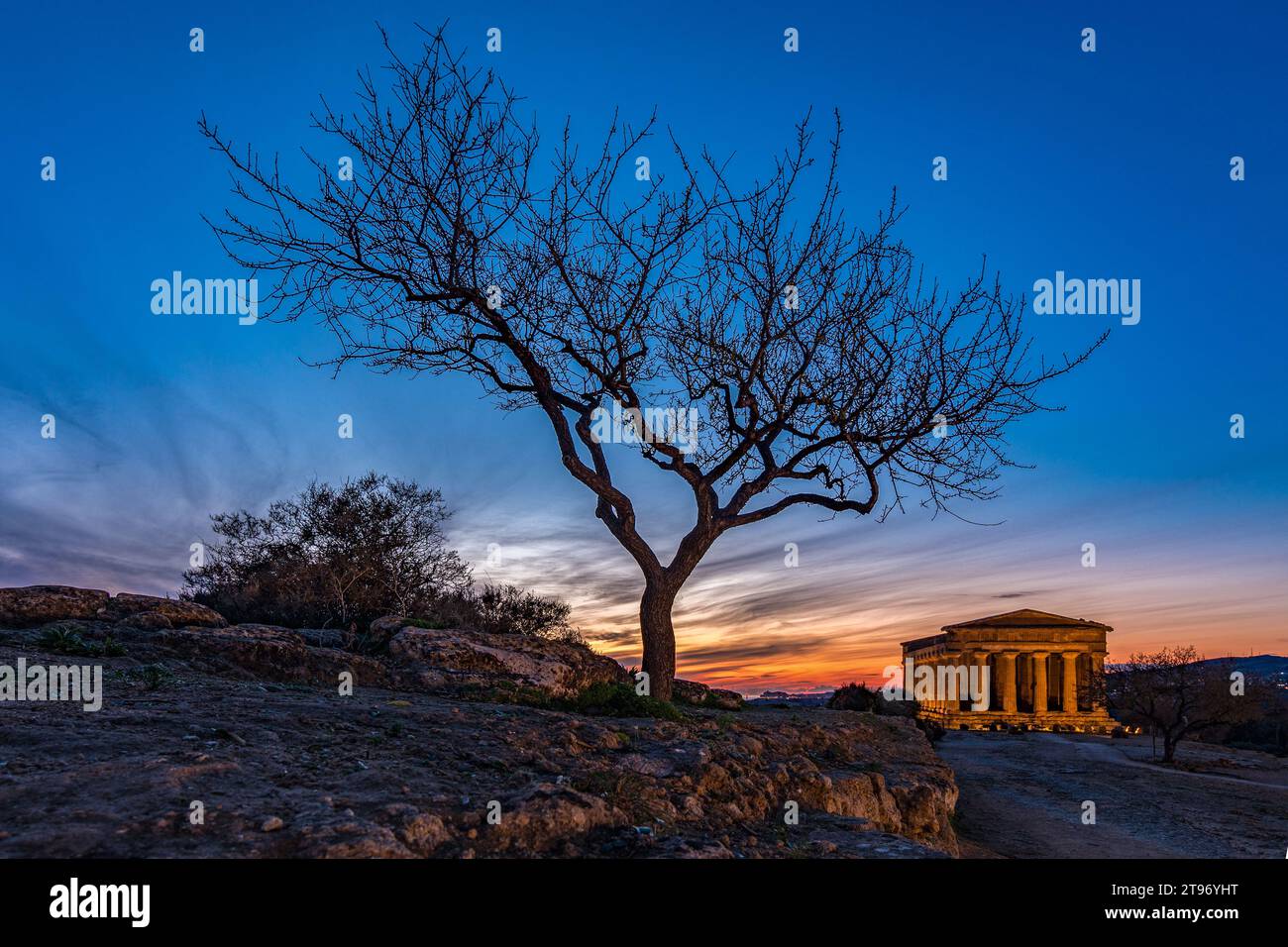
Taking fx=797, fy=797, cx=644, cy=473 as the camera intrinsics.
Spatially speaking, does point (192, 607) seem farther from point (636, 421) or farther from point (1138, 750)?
point (1138, 750)

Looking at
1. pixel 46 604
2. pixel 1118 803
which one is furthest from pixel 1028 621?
pixel 46 604

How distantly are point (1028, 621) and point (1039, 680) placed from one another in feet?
15.6

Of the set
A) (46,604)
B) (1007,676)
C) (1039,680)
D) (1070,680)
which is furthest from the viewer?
(1007,676)

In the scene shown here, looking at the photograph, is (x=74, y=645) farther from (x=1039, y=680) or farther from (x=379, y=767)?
(x=1039, y=680)

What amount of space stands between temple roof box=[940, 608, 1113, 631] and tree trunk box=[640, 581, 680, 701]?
61491 millimetres

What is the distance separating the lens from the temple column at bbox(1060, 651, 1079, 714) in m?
62.8

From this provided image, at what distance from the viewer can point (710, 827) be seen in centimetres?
562

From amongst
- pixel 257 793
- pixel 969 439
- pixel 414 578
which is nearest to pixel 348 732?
pixel 257 793

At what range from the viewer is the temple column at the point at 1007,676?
6431 cm

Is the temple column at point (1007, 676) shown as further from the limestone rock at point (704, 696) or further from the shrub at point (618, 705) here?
the shrub at point (618, 705)

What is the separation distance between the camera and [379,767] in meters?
5.39

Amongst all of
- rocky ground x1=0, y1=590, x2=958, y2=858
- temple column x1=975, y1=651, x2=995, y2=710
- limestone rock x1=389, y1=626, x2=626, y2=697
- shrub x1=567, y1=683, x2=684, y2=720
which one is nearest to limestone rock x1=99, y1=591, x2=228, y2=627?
rocky ground x1=0, y1=590, x2=958, y2=858
